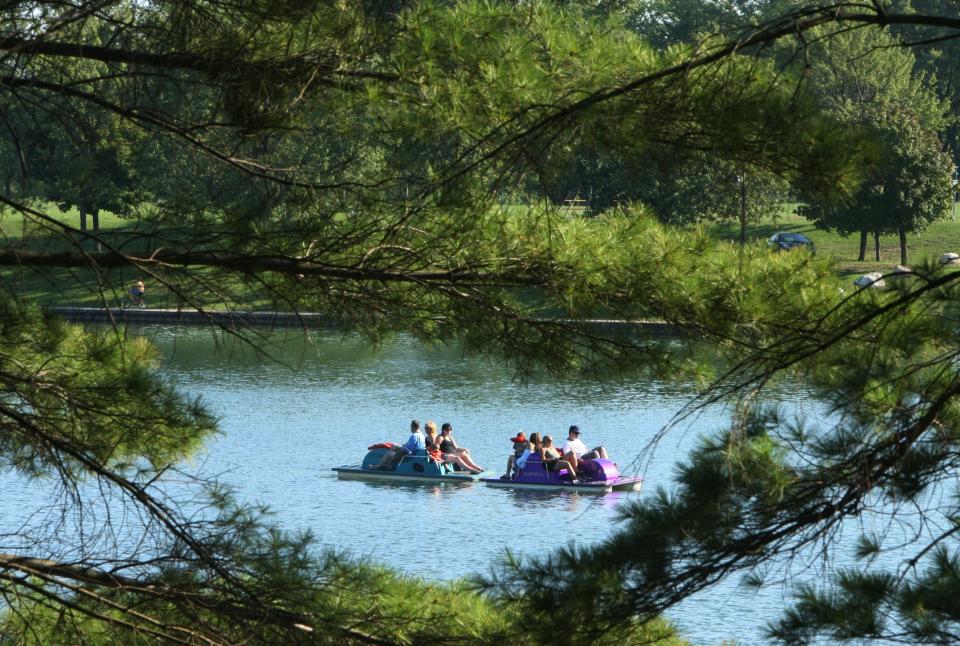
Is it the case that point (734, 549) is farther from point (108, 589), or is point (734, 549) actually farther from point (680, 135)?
point (108, 589)

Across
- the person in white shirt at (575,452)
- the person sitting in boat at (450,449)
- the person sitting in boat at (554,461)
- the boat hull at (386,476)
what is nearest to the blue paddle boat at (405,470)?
the boat hull at (386,476)

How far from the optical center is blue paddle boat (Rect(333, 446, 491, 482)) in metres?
23.7

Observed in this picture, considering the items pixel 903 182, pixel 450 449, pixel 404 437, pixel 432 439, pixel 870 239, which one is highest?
pixel 903 182

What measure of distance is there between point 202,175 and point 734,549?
14.5ft

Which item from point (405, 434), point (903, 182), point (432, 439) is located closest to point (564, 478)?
point (432, 439)

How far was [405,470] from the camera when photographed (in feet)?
78.7

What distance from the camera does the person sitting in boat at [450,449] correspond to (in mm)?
23781

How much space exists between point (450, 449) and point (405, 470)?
0.82 meters

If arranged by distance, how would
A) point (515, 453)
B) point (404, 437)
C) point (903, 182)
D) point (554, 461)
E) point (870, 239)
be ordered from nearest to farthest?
1. point (554, 461)
2. point (515, 453)
3. point (404, 437)
4. point (903, 182)
5. point (870, 239)

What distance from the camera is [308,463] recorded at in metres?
24.7

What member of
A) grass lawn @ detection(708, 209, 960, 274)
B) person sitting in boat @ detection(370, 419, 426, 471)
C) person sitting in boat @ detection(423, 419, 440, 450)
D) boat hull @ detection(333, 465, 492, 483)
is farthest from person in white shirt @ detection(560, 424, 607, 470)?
grass lawn @ detection(708, 209, 960, 274)

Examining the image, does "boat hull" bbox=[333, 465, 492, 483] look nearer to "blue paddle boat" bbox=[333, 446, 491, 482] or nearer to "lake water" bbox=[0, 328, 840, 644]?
"blue paddle boat" bbox=[333, 446, 491, 482]

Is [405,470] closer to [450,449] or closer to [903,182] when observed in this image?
[450,449]

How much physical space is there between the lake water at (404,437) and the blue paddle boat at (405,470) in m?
0.20
